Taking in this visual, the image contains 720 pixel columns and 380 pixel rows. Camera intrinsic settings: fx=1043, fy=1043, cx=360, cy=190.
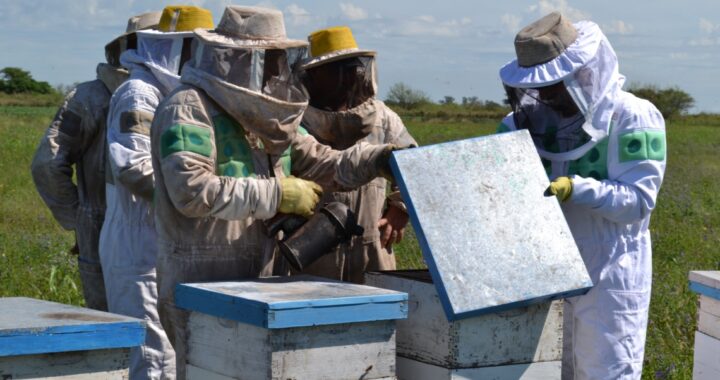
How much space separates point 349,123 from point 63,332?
1.87 m

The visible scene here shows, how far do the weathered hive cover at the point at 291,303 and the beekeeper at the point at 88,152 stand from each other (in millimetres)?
1858

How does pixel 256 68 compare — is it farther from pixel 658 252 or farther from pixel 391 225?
pixel 658 252

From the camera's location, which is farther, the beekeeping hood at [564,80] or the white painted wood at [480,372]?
the beekeeping hood at [564,80]

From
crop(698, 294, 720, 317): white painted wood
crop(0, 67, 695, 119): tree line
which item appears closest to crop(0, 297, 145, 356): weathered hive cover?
crop(698, 294, 720, 317): white painted wood

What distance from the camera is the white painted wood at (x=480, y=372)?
339 cm

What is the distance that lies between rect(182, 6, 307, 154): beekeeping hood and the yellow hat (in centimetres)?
110

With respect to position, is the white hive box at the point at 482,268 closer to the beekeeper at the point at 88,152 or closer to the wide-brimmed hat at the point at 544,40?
the wide-brimmed hat at the point at 544,40

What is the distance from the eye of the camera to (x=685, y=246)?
9.88 m

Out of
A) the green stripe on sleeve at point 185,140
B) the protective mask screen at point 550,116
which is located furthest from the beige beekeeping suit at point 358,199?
the green stripe on sleeve at point 185,140

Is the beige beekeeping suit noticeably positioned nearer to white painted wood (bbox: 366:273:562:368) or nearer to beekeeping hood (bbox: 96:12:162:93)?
white painted wood (bbox: 366:273:562:368)

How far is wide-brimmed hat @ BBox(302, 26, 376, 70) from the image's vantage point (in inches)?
175

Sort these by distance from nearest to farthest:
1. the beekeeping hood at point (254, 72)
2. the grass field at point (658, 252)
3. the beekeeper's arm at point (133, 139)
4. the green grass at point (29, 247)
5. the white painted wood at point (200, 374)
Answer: the white painted wood at point (200, 374) < the beekeeping hood at point (254, 72) < the beekeeper's arm at point (133, 139) < the grass field at point (658, 252) < the green grass at point (29, 247)

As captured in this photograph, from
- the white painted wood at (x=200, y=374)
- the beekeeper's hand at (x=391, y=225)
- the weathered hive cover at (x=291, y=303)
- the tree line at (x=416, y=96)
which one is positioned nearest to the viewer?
the weathered hive cover at (x=291, y=303)

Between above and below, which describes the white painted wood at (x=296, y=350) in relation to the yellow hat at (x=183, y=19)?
below
